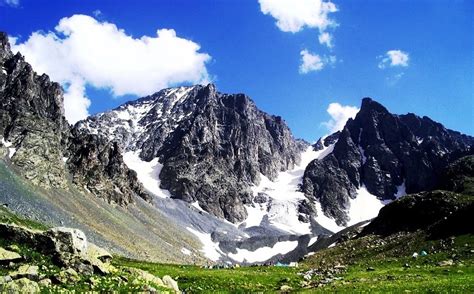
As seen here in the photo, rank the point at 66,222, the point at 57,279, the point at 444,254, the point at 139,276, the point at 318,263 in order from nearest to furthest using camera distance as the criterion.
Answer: the point at 57,279
the point at 139,276
the point at 444,254
the point at 318,263
the point at 66,222

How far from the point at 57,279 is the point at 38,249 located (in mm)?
7011

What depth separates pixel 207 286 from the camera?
132 feet

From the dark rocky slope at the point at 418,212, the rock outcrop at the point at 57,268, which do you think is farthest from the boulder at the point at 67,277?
the dark rocky slope at the point at 418,212

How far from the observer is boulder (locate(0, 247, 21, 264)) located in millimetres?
26406

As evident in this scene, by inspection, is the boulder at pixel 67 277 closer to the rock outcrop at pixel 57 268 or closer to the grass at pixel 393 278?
the rock outcrop at pixel 57 268

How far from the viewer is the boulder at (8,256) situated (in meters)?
26.4

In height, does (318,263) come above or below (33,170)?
below

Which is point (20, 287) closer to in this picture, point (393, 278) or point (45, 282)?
point (45, 282)

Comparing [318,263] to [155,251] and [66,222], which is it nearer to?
[66,222]

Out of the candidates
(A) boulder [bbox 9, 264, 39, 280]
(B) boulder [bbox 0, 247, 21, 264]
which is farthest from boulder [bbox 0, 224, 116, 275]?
(A) boulder [bbox 9, 264, 39, 280]

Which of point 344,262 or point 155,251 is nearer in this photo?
point 344,262

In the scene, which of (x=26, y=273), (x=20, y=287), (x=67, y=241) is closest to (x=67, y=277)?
(x=26, y=273)

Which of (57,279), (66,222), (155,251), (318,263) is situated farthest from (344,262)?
(155,251)

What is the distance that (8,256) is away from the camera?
87.7ft
